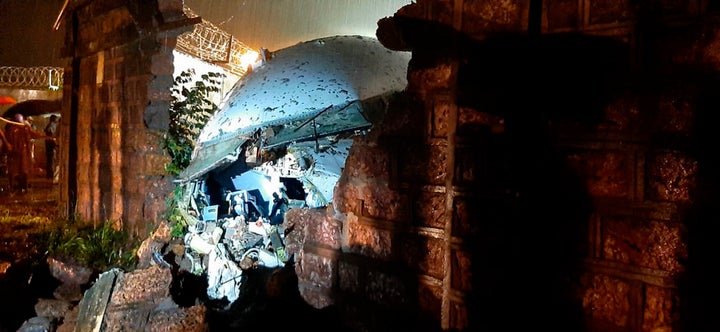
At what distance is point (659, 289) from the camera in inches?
65.9

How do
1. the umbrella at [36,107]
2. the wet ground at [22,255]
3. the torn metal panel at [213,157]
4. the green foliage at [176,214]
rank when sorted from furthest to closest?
the umbrella at [36,107], the green foliage at [176,214], the torn metal panel at [213,157], the wet ground at [22,255]

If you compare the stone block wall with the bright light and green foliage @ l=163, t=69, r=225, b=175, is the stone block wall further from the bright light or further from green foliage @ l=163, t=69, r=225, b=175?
the bright light

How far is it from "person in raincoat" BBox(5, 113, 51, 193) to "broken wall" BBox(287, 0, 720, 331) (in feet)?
41.8

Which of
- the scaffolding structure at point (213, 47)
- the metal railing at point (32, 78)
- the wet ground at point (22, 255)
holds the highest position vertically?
the metal railing at point (32, 78)

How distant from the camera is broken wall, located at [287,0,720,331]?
1635 millimetres

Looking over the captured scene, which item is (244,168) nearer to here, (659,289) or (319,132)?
(319,132)

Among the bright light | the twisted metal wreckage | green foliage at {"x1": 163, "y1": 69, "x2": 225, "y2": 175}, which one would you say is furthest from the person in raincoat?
the twisted metal wreckage

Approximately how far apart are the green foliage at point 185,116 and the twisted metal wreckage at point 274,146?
15.9 inches

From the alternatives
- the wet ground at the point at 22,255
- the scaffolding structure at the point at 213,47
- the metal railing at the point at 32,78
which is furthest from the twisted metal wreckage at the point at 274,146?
the metal railing at the point at 32,78

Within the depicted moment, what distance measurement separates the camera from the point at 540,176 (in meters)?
1.92

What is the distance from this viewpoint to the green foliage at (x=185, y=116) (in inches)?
257

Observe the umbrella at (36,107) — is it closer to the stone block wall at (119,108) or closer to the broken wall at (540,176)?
the stone block wall at (119,108)

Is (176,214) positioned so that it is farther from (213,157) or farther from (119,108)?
(119,108)

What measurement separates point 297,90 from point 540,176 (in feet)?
15.4
